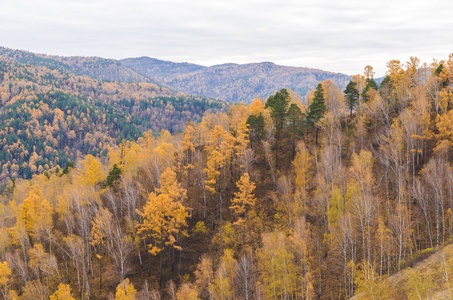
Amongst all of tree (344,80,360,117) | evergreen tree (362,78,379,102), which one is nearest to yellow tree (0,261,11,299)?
tree (344,80,360,117)

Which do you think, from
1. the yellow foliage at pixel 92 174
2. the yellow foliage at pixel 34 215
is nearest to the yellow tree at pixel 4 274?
the yellow foliage at pixel 34 215

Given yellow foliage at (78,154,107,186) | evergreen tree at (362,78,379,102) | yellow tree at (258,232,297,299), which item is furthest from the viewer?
evergreen tree at (362,78,379,102)

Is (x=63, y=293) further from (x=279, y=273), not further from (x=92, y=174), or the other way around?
(x=92, y=174)

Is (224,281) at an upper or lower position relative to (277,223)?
lower

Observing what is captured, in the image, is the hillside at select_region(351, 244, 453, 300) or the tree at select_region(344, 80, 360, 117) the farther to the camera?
the tree at select_region(344, 80, 360, 117)

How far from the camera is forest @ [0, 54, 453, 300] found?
136 ft

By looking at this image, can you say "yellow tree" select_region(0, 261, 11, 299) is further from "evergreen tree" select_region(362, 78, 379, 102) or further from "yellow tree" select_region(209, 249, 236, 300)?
"evergreen tree" select_region(362, 78, 379, 102)

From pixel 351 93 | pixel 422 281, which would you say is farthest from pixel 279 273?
pixel 351 93

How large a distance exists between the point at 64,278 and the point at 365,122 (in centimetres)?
7860

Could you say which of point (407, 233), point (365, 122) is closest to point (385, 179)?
point (407, 233)

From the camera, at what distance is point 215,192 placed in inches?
2672

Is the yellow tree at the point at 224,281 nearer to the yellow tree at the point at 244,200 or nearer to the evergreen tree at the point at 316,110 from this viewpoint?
the yellow tree at the point at 244,200

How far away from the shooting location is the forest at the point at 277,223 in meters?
41.6

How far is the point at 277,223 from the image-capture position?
54.8 m
